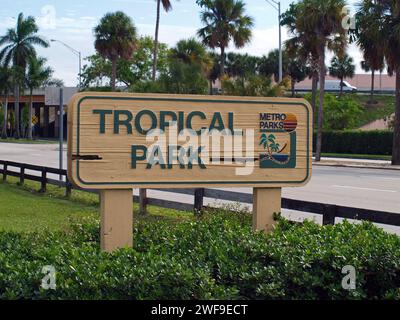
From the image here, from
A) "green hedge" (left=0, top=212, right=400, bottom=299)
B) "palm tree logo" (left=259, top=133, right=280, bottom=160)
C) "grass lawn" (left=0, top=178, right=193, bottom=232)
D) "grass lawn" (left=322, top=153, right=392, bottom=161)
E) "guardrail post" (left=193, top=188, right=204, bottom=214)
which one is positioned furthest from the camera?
"grass lawn" (left=322, top=153, right=392, bottom=161)

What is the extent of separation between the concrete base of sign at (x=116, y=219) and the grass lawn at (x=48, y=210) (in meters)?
4.67

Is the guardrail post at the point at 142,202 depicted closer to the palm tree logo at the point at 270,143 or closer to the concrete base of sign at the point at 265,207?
the concrete base of sign at the point at 265,207

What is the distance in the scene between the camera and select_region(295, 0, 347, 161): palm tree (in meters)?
40.2

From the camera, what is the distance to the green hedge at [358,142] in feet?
157

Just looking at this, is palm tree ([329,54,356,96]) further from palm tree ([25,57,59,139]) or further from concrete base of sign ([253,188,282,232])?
concrete base of sign ([253,188,282,232])

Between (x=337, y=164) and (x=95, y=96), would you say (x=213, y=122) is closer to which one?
(x=95, y=96)

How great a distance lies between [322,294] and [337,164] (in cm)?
3398

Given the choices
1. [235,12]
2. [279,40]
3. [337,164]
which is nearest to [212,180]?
[337,164]

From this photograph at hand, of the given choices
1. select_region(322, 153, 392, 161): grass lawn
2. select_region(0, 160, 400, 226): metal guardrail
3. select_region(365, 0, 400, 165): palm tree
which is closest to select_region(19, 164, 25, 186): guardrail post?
select_region(0, 160, 400, 226): metal guardrail

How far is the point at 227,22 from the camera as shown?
53750 millimetres

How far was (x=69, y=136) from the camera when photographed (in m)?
6.59

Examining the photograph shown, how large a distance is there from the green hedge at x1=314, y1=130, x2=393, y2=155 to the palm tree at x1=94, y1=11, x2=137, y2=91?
55.7ft

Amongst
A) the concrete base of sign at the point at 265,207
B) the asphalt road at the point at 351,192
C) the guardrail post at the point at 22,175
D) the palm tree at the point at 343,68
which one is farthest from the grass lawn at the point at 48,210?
the palm tree at the point at 343,68

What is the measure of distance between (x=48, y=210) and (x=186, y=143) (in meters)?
9.03
